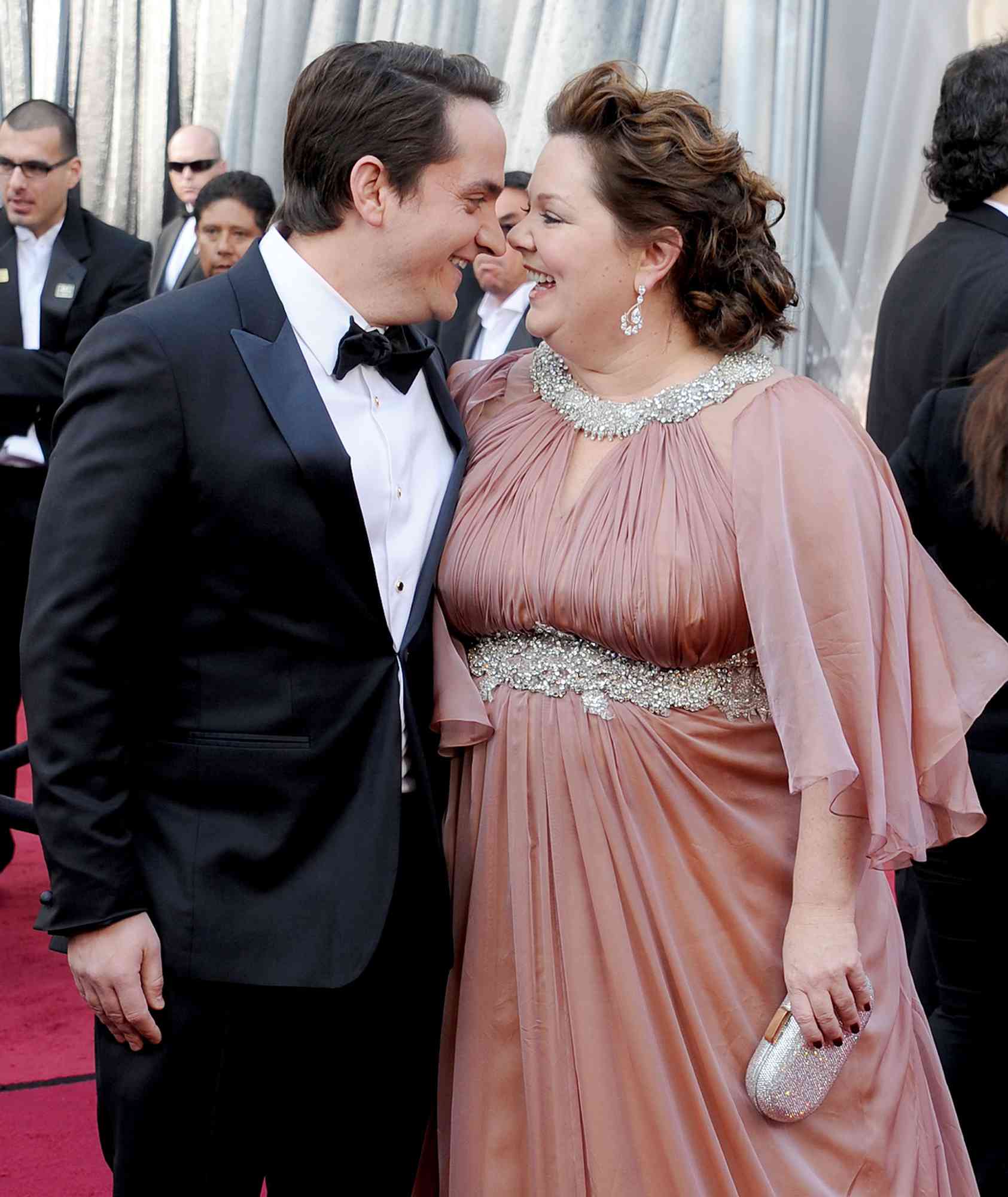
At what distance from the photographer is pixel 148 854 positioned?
1742 millimetres

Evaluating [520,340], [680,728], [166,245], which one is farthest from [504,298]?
[680,728]

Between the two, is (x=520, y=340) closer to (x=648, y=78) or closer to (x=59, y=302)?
(x=648, y=78)

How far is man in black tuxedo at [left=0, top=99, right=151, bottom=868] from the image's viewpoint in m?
4.20

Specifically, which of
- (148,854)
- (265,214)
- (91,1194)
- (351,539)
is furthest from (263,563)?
(265,214)

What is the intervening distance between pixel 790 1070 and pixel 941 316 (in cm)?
152

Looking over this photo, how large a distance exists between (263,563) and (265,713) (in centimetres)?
17

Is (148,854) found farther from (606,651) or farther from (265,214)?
(265,214)

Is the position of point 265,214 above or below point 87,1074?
above

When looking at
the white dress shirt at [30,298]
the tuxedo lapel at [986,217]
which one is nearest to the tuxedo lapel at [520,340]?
the white dress shirt at [30,298]

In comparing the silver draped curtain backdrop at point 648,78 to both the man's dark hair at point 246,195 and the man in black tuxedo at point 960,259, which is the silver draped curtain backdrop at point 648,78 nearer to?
the man's dark hair at point 246,195

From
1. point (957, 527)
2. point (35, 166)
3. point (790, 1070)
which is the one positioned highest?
point (35, 166)

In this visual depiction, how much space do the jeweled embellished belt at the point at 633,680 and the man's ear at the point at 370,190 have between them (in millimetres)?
554

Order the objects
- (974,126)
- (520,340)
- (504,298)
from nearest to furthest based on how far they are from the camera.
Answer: (974,126) → (520,340) → (504,298)

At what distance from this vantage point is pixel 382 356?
6.07 ft
